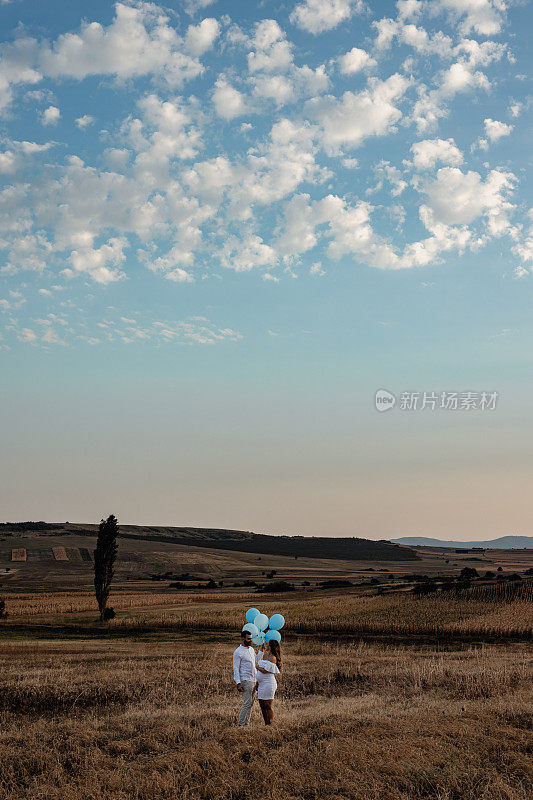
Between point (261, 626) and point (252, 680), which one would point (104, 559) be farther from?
point (252, 680)

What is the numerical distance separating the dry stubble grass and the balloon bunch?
2047mm

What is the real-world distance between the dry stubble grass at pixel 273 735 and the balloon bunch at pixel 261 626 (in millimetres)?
2047

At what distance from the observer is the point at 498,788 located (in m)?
10.0

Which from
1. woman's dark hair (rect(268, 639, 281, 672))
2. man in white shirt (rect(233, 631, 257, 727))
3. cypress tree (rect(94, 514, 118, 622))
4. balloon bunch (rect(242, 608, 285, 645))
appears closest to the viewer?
man in white shirt (rect(233, 631, 257, 727))

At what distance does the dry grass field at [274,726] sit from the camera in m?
10.5

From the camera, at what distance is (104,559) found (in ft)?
182

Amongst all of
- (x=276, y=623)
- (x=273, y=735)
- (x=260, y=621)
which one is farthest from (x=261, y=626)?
(x=273, y=735)

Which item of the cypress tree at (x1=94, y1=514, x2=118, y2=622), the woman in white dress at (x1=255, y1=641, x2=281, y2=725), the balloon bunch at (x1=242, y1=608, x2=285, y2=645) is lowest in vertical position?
the cypress tree at (x1=94, y1=514, x2=118, y2=622)

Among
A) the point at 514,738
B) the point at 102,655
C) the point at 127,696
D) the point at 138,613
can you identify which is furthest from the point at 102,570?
the point at 514,738

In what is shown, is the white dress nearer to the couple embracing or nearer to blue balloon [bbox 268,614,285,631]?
the couple embracing

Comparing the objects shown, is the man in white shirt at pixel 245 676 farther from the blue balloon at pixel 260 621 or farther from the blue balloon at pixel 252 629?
the blue balloon at pixel 260 621

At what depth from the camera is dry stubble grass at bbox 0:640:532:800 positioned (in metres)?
10.5

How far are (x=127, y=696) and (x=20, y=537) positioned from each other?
174409mm

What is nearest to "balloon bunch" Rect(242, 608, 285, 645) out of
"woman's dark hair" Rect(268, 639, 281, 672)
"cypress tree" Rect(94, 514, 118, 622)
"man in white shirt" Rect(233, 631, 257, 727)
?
"woman's dark hair" Rect(268, 639, 281, 672)
